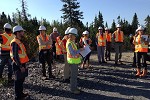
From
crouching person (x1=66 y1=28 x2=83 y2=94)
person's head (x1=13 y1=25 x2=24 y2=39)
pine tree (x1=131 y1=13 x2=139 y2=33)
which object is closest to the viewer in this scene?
person's head (x1=13 y1=25 x2=24 y2=39)

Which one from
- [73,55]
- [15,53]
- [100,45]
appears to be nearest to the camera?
[15,53]

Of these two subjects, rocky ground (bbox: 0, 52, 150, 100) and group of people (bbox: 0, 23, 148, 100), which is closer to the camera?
group of people (bbox: 0, 23, 148, 100)

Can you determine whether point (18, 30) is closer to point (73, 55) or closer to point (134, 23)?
point (73, 55)

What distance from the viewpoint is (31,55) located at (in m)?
15.9

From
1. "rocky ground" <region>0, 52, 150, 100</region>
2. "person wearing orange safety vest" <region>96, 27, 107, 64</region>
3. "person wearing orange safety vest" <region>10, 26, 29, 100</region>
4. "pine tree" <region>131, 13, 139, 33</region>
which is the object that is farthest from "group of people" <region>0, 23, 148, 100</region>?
"pine tree" <region>131, 13, 139, 33</region>

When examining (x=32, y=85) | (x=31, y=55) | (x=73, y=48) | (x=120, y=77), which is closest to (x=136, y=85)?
(x=120, y=77)

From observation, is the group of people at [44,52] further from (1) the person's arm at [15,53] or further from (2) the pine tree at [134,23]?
→ (2) the pine tree at [134,23]

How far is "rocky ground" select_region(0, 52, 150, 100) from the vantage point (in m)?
8.16

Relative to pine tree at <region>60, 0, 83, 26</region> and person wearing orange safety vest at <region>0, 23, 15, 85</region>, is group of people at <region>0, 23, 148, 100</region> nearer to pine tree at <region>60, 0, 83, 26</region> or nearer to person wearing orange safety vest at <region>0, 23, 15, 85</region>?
person wearing orange safety vest at <region>0, 23, 15, 85</region>

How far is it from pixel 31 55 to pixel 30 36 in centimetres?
187

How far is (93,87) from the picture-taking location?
30.2ft

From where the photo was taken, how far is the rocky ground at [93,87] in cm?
816

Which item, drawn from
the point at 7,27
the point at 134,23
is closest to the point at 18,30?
the point at 7,27

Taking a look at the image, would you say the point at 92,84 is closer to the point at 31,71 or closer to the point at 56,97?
the point at 56,97
